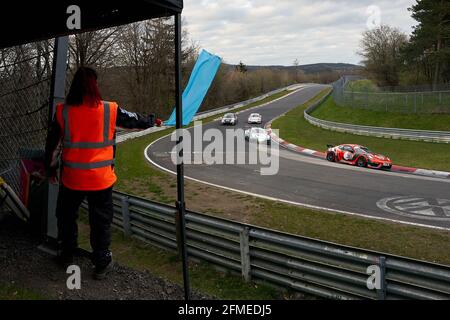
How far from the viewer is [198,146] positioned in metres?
28.2

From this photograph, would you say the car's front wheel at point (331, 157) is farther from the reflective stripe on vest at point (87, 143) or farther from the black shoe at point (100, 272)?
the reflective stripe on vest at point (87, 143)

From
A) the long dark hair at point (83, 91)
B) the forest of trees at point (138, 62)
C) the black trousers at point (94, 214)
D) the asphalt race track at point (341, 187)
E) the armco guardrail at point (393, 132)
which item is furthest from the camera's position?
the forest of trees at point (138, 62)

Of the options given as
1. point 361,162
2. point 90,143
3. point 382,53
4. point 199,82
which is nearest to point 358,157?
point 361,162

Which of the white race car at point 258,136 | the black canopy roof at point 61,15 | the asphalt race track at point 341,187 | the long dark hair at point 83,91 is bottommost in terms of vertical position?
the asphalt race track at point 341,187

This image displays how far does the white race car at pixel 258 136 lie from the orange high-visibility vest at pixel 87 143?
2451 centimetres

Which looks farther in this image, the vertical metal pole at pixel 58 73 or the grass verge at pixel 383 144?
the grass verge at pixel 383 144

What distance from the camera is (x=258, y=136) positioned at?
29469 millimetres

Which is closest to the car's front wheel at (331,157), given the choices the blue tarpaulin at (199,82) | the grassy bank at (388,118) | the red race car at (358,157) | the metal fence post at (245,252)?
the red race car at (358,157)

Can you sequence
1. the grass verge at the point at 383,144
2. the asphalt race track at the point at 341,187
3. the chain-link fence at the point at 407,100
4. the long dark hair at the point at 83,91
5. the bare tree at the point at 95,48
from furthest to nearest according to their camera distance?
the chain-link fence at the point at 407,100, the bare tree at the point at 95,48, the grass verge at the point at 383,144, the asphalt race track at the point at 341,187, the long dark hair at the point at 83,91

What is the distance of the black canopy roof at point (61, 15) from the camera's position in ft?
12.3

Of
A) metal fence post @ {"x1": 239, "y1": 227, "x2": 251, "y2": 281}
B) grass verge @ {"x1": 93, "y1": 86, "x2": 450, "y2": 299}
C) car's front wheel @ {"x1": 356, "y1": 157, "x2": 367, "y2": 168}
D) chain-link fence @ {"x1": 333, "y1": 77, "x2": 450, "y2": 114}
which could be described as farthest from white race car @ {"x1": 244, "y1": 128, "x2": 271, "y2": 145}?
metal fence post @ {"x1": 239, "y1": 227, "x2": 251, "y2": 281}
